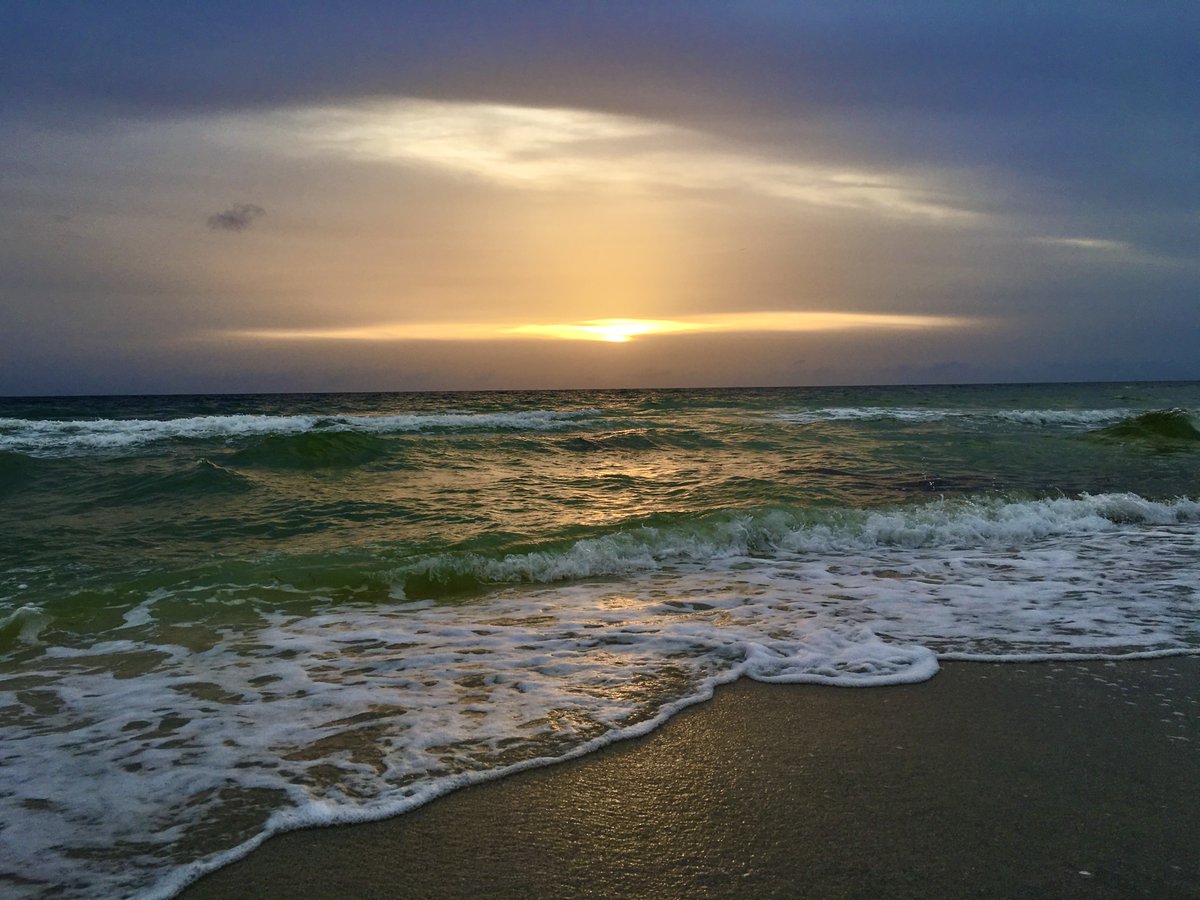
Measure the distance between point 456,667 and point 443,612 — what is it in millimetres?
1526

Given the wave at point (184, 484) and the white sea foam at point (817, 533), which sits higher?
the wave at point (184, 484)

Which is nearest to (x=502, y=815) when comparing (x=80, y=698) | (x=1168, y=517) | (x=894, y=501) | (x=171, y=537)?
(x=80, y=698)

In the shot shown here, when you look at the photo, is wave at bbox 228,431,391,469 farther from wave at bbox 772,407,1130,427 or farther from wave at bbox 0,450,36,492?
wave at bbox 772,407,1130,427

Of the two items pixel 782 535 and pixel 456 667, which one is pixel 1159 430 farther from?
pixel 456 667

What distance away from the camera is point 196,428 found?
25.0 meters

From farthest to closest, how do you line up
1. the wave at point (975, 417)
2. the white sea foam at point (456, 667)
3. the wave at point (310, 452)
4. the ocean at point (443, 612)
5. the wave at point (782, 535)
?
the wave at point (975, 417), the wave at point (310, 452), the wave at point (782, 535), the ocean at point (443, 612), the white sea foam at point (456, 667)

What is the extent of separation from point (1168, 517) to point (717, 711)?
890 centimetres

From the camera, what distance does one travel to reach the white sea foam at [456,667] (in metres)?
3.16

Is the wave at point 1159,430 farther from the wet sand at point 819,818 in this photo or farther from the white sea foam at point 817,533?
the wet sand at point 819,818

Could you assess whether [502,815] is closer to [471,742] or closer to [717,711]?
[471,742]

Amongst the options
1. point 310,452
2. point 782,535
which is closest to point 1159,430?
point 782,535

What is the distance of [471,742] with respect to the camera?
371 cm

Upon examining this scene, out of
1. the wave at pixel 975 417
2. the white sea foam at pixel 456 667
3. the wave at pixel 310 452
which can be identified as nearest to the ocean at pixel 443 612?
the white sea foam at pixel 456 667

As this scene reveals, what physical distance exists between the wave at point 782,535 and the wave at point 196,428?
13175 millimetres
